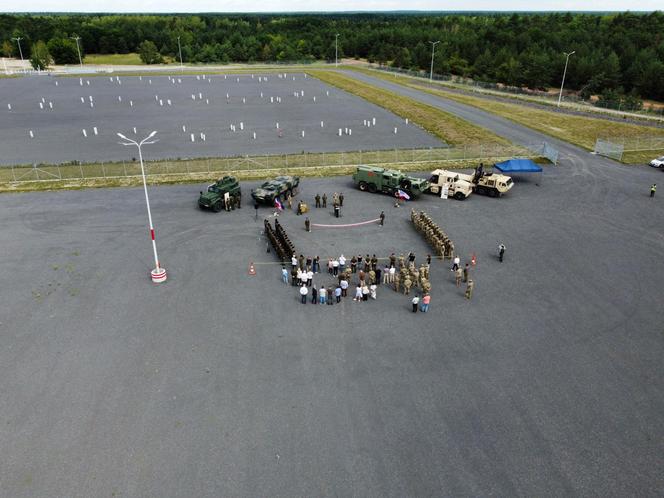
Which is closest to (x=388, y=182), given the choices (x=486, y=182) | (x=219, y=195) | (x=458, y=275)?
(x=486, y=182)

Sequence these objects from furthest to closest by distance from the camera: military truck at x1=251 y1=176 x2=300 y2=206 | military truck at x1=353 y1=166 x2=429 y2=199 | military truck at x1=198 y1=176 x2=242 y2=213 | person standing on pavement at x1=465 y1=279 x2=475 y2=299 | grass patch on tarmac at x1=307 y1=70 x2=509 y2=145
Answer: grass patch on tarmac at x1=307 y1=70 x2=509 y2=145, military truck at x1=353 y1=166 x2=429 y2=199, military truck at x1=251 y1=176 x2=300 y2=206, military truck at x1=198 y1=176 x2=242 y2=213, person standing on pavement at x1=465 y1=279 x2=475 y2=299

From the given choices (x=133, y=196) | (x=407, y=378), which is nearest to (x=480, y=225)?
(x=407, y=378)

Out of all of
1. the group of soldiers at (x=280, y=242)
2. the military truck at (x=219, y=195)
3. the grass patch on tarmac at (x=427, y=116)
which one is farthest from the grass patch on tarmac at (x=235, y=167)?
the group of soldiers at (x=280, y=242)

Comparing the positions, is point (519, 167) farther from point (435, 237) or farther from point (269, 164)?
point (269, 164)

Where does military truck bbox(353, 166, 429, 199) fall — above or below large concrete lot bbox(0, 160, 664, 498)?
above

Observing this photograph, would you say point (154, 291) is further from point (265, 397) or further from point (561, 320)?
point (561, 320)

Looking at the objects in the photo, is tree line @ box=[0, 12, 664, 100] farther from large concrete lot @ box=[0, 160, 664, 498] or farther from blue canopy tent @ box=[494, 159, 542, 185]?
large concrete lot @ box=[0, 160, 664, 498]

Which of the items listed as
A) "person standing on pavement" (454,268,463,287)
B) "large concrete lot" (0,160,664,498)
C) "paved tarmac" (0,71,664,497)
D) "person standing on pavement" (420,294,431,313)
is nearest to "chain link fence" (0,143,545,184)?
"paved tarmac" (0,71,664,497)
